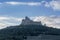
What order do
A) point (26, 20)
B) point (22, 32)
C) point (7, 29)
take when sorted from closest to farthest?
point (22, 32) → point (7, 29) → point (26, 20)

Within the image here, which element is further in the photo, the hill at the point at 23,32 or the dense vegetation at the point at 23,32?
the dense vegetation at the point at 23,32

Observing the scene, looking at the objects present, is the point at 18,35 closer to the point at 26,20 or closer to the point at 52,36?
the point at 52,36

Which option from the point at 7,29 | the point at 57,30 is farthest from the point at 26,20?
the point at 57,30

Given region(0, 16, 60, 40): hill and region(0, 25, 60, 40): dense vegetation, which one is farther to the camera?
region(0, 25, 60, 40): dense vegetation

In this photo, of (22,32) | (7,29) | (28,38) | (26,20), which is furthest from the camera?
(26,20)

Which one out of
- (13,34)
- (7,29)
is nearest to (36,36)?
(13,34)

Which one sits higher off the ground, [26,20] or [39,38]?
[26,20]

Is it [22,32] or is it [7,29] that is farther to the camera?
[7,29]
